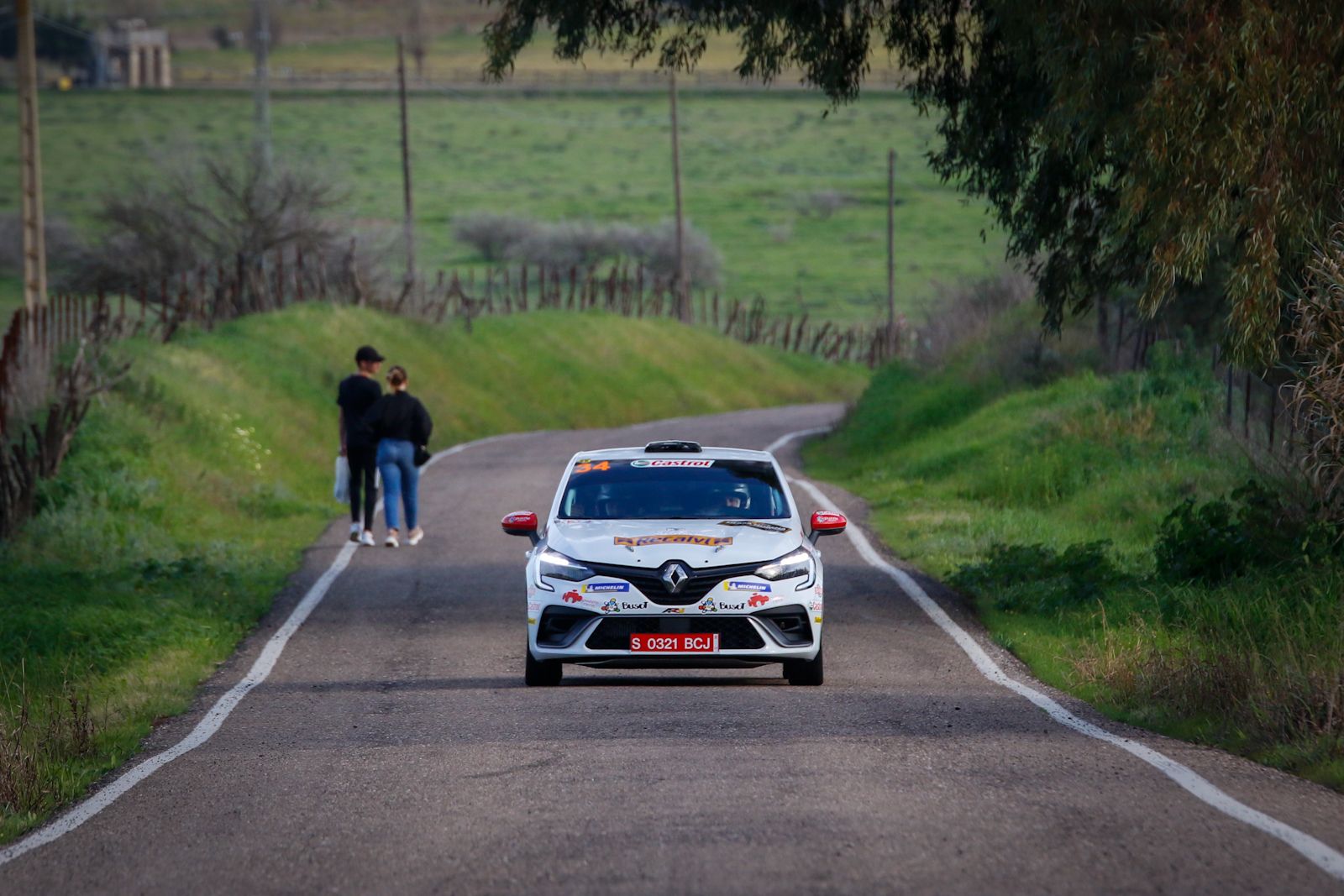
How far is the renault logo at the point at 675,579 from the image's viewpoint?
1162 cm

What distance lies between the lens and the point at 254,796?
8852mm

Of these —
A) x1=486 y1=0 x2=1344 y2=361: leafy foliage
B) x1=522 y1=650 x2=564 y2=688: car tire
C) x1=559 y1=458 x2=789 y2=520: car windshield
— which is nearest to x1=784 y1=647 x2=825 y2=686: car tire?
x1=559 y1=458 x2=789 y2=520: car windshield

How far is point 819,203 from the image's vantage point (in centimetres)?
11750

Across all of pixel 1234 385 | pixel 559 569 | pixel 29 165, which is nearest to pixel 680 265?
pixel 29 165

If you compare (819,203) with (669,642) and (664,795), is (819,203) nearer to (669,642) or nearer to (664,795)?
(669,642)

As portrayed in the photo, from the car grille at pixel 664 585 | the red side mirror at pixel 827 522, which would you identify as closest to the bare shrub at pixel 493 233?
the red side mirror at pixel 827 522

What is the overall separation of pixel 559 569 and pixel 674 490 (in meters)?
1.43

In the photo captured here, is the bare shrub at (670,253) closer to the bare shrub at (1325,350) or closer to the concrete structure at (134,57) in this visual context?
the concrete structure at (134,57)

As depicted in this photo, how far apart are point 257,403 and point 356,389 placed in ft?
40.4

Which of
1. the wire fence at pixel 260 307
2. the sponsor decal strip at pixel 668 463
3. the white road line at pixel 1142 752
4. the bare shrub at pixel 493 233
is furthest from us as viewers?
the bare shrub at pixel 493 233

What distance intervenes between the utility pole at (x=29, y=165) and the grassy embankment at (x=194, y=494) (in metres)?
1.98

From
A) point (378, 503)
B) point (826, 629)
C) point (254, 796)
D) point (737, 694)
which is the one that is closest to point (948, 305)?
point (378, 503)

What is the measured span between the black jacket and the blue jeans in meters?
0.08

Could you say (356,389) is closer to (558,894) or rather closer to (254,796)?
(254,796)
